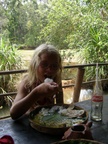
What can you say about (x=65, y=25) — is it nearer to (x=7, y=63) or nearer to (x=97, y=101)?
(x=7, y=63)

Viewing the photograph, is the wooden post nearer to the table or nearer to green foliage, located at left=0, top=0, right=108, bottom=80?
the table

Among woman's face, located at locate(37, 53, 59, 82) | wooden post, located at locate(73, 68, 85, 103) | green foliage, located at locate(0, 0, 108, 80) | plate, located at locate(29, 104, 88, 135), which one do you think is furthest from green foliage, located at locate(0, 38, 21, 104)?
plate, located at locate(29, 104, 88, 135)

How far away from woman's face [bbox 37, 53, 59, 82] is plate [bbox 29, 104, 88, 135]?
20 cm

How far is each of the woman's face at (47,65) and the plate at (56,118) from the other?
198 millimetres

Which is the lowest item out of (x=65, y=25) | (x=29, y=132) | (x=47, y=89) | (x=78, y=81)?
(x=78, y=81)

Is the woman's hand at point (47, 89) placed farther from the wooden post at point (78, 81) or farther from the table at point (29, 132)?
the wooden post at point (78, 81)

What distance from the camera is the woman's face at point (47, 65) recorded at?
1.19 meters

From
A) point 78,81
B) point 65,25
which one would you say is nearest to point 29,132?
point 78,81

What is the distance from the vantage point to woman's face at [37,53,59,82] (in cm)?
119

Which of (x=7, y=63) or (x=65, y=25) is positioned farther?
(x=65, y=25)

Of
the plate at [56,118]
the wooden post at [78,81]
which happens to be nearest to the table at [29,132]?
the plate at [56,118]

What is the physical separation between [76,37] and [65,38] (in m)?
0.74

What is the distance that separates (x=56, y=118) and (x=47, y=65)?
34cm

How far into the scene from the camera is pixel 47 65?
3.92 feet
